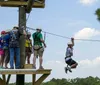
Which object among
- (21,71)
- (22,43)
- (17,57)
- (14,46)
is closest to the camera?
(21,71)

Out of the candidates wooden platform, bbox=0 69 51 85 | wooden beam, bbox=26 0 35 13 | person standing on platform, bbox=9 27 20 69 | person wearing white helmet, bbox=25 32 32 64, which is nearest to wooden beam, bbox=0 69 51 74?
wooden platform, bbox=0 69 51 85

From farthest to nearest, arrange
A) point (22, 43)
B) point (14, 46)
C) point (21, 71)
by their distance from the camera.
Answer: point (22, 43) → point (14, 46) → point (21, 71)

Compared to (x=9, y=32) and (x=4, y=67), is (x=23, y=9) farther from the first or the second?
(x=4, y=67)

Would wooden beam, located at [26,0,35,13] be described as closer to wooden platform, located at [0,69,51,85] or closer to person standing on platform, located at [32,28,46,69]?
person standing on platform, located at [32,28,46,69]

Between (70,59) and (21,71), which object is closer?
(21,71)

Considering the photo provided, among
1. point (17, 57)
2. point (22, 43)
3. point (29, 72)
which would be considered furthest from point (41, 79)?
point (22, 43)

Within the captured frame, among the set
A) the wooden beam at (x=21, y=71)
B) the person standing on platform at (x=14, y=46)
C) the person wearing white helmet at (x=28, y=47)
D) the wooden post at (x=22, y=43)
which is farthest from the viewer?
the person wearing white helmet at (x=28, y=47)

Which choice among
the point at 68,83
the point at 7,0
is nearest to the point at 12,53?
the point at 7,0

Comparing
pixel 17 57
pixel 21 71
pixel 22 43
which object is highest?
pixel 22 43

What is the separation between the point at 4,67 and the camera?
8156 mm

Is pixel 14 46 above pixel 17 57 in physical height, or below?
above

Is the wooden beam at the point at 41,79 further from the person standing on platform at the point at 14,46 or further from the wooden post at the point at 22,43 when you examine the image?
the person standing on platform at the point at 14,46

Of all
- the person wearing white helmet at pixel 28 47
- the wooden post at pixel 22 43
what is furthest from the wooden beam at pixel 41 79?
the person wearing white helmet at pixel 28 47

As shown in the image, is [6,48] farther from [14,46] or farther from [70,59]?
[70,59]
